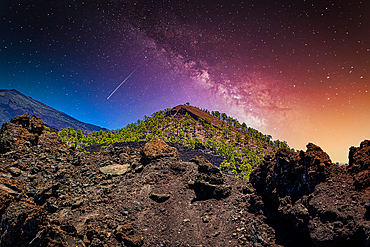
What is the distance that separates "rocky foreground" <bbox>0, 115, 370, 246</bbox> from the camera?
4496 millimetres

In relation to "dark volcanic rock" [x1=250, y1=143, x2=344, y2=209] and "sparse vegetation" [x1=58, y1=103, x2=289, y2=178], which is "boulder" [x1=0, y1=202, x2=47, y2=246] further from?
"sparse vegetation" [x1=58, y1=103, x2=289, y2=178]

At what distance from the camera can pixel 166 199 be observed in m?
9.13

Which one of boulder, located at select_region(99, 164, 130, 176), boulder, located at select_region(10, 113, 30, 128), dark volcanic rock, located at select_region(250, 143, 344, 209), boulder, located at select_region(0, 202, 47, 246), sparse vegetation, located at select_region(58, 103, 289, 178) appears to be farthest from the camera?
sparse vegetation, located at select_region(58, 103, 289, 178)

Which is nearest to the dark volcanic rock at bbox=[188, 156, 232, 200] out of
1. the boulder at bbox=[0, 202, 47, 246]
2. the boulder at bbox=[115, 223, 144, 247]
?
the boulder at bbox=[115, 223, 144, 247]

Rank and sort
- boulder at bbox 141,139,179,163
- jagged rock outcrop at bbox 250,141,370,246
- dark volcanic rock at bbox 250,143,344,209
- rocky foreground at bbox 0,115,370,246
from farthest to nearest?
boulder at bbox 141,139,179,163 < dark volcanic rock at bbox 250,143,344,209 < rocky foreground at bbox 0,115,370,246 < jagged rock outcrop at bbox 250,141,370,246

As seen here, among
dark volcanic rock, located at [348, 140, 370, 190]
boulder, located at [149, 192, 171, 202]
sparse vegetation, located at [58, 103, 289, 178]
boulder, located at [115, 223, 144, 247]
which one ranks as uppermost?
sparse vegetation, located at [58, 103, 289, 178]

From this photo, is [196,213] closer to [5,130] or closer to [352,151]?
[352,151]

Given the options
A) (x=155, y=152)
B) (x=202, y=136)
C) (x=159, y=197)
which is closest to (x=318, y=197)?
(x=159, y=197)

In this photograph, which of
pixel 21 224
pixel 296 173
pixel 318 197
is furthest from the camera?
pixel 296 173

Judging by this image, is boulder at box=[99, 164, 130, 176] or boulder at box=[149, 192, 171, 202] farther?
boulder at box=[99, 164, 130, 176]

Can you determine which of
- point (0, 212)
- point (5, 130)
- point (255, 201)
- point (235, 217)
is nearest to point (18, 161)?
point (5, 130)

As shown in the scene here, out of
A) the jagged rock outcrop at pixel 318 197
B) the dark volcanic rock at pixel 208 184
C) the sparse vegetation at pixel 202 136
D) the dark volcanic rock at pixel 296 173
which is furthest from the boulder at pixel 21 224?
the sparse vegetation at pixel 202 136

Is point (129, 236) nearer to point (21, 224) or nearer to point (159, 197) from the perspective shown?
point (159, 197)

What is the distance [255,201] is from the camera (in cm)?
715
